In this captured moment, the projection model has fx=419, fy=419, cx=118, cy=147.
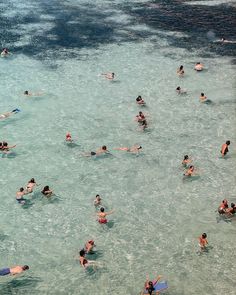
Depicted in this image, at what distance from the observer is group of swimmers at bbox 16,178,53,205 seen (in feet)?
72.0

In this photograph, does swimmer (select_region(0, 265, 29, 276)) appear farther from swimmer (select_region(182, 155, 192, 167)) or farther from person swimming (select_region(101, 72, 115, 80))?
person swimming (select_region(101, 72, 115, 80))

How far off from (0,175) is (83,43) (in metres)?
23.2

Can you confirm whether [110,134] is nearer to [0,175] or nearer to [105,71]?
[0,175]

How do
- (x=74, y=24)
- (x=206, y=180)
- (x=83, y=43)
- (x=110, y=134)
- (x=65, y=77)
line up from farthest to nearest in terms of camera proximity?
(x=74, y=24)
(x=83, y=43)
(x=65, y=77)
(x=110, y=134)
(x=206, y=180)

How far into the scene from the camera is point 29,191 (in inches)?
890

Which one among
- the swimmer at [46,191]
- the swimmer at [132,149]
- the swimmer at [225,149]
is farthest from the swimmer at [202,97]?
the swimmer at [46,191]

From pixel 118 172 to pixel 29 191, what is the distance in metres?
5.30

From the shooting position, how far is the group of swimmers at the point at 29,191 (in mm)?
21938

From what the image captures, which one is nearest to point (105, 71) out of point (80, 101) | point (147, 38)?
point (80, 101)

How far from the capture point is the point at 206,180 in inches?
936

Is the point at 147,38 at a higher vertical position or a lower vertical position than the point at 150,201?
higher

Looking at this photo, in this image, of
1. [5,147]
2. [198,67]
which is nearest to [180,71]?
[198,67]

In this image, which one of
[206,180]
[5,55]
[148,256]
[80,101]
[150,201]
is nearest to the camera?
[148,256]

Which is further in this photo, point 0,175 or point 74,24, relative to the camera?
point 74,24
